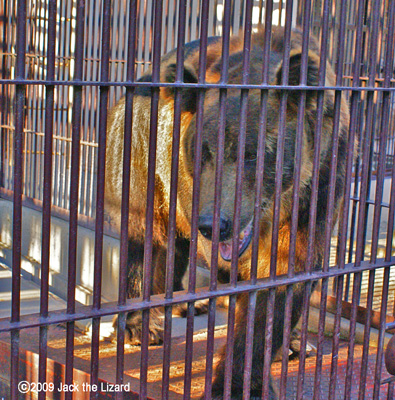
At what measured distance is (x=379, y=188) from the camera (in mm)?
2361

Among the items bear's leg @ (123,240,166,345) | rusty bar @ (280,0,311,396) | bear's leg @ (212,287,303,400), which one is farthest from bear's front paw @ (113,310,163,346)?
rusty bar @ (280,0,311,396)

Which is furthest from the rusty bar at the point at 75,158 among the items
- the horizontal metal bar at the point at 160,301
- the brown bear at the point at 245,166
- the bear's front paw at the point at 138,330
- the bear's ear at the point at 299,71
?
the bear's front paw at the point at 138,330

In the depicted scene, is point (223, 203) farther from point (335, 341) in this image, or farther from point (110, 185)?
point (110, 185)

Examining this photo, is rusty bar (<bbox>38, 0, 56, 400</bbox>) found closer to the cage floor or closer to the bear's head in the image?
the bear's head

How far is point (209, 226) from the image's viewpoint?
216 cm

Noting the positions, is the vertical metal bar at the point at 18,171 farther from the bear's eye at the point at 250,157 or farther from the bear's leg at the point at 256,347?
the bear's eye at the point at 250,157

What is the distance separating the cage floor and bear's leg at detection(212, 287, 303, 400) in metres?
0.25

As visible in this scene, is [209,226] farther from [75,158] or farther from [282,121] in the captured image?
[75,158]

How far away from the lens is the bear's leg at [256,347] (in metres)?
2.68

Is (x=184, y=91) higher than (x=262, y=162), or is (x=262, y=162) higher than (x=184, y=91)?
(x=184, y=91)

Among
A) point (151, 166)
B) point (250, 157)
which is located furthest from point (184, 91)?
point (151, 166)

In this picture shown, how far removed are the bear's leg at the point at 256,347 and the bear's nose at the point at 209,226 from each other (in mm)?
667

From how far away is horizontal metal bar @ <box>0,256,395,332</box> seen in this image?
1618 millimetres

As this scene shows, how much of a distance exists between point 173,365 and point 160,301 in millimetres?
1498
